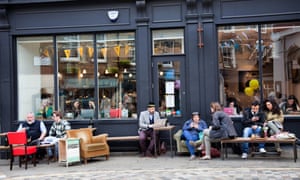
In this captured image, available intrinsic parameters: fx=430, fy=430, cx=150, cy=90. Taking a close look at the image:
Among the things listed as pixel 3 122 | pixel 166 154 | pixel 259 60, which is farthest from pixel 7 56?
pixel 259 60

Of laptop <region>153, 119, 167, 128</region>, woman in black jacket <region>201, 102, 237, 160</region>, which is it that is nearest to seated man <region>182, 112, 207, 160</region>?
woman in black jacket <region>201, 102, 237, 160</region>

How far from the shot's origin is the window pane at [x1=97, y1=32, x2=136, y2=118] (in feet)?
42.5

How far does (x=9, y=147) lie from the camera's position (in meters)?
11.3

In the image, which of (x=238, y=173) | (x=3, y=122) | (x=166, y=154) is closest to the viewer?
(x=238, y=173)

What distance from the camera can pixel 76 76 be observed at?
13.3 metres

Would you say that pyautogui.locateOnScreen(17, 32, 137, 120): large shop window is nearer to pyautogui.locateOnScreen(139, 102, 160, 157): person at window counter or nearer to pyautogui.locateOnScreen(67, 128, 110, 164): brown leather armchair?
pyautogui.locateOnScreen(139, 102, 160, 157): person at window counter

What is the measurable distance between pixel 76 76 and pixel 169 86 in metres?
2.91

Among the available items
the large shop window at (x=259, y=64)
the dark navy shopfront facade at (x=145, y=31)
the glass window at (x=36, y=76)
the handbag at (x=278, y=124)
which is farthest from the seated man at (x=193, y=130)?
the glass window at (x=36, y=76)

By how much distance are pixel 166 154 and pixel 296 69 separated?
459 centimetres

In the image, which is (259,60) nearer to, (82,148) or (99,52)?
(99,52)

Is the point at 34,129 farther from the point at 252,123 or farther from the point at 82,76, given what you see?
the point at 252,123

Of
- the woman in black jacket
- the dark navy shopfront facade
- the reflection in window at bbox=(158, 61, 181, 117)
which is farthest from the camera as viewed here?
the reflection in window at bbox=(158, 61, 181, 117)

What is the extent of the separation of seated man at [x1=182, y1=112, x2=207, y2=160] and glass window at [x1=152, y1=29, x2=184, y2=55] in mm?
2194

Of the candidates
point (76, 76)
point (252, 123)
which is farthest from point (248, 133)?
point (76, 76)
